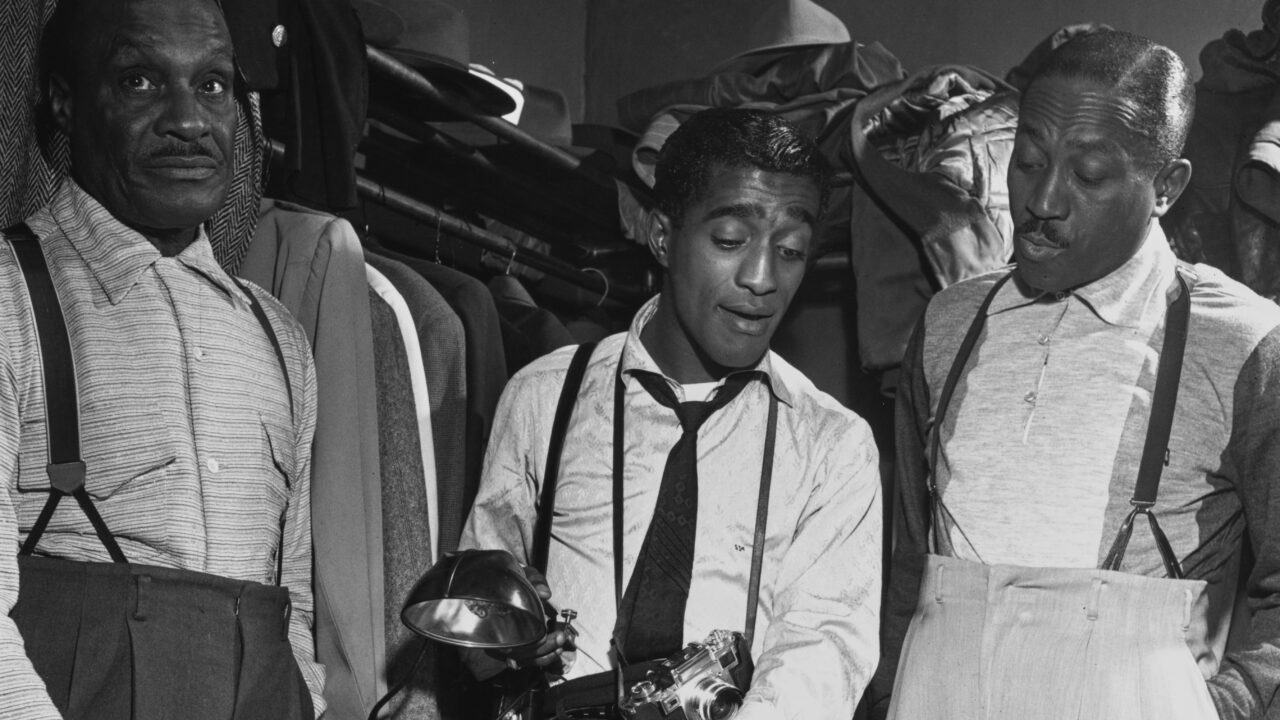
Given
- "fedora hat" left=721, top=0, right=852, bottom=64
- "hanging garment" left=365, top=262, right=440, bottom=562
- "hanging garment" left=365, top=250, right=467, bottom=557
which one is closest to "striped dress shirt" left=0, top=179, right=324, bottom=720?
"hanging garment" left=365, top=262, right=440, bottom=562

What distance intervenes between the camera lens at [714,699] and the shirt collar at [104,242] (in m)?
0.98

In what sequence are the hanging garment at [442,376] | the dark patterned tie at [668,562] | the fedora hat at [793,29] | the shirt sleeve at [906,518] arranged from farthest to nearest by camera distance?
the fedora hat at [793,29] → the hanging garment at [442,376] → the shirt sleeve at [906,518] → the dark patterned tie at [668,562]

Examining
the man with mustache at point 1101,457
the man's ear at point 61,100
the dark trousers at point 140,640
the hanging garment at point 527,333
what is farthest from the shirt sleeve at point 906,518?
the man's ear at point 61,100

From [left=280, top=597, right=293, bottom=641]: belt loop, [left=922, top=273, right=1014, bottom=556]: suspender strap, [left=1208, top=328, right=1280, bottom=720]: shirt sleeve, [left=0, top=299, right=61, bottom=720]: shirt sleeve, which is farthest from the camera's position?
[left=922, top=273, right=1014, bottom=556]: suspender strap

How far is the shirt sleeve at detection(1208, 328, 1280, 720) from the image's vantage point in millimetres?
2102

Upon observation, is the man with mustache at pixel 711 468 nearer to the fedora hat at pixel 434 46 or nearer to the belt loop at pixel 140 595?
the belt loop at pixel 140 595

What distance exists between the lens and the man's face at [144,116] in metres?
2.25

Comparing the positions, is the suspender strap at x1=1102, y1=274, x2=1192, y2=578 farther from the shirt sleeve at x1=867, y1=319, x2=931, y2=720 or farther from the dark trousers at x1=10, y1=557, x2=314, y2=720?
the dark trousers at x1=10, y1=557, x2=314, y2=720

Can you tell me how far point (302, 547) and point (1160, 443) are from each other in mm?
1320

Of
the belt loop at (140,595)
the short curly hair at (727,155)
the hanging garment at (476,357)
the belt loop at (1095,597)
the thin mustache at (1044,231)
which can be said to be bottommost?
the belt loop at (140,595)

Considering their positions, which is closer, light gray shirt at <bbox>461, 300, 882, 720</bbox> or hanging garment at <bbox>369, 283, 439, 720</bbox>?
light gray shirt at <bbox>461, 300, 882, 720</bbox>

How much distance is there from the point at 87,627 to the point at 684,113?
1.94 metres

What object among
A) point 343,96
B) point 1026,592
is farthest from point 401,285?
point 1026,592

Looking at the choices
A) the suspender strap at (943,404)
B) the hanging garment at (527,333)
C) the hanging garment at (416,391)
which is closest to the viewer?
the suspender strap at (943,404)
